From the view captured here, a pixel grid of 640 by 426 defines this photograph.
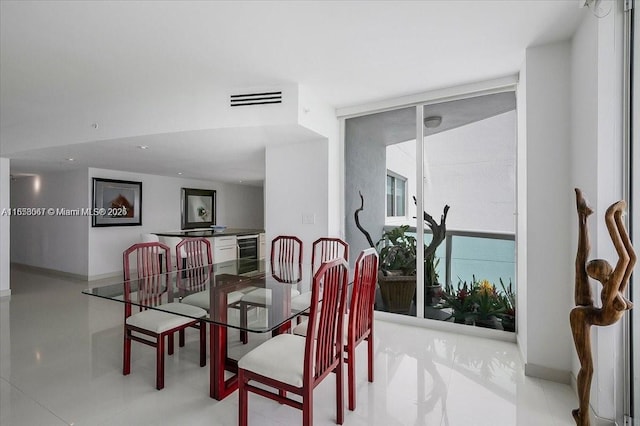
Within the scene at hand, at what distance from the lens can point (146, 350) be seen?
2807 mm

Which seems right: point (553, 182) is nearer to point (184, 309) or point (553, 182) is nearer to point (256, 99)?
point (256, 99)

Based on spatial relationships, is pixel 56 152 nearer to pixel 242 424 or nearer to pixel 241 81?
pixel 241 81

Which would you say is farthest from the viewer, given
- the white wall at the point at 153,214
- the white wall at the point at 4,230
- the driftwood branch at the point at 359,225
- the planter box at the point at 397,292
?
the white wall at the point at 153,214

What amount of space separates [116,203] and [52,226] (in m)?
1.64

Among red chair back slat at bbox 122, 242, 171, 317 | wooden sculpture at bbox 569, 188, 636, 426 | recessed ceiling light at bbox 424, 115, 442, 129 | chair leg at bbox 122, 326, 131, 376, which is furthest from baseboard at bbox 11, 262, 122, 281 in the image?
wooden sculpture at bbox 569, 188, 636, 426

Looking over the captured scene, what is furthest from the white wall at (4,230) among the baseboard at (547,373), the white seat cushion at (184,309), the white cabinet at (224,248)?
the baseboard at (547,373)

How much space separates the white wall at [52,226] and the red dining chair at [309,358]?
557 centimetres

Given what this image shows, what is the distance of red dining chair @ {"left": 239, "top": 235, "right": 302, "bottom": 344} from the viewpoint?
2092 millimetres

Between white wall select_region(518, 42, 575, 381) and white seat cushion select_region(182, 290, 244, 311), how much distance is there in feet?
7.01

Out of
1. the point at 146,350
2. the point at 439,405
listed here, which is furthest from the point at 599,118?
the point at 146,350

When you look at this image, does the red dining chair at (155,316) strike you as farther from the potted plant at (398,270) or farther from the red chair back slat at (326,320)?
the potted plant at (398,270)

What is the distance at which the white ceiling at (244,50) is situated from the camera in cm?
186

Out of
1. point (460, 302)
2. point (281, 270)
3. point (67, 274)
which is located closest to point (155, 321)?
point (281, 270)

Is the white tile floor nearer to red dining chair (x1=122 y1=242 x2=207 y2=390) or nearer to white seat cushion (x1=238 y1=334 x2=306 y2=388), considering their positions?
red dining chair (x1=122 y1=242 x2=207 y2=390)
